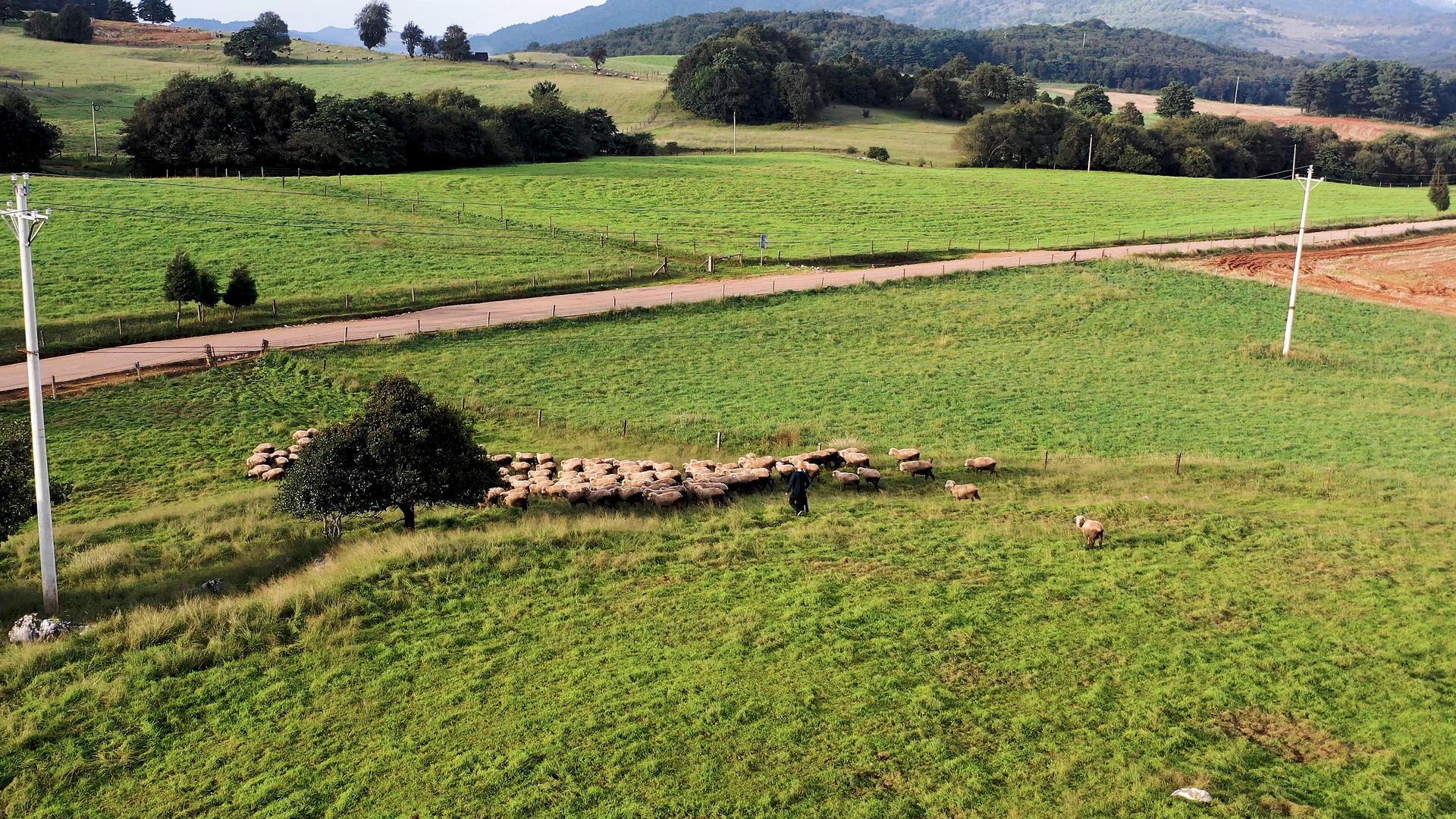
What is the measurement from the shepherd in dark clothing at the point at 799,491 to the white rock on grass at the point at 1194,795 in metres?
13.0

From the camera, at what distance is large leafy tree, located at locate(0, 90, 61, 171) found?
7894 cm

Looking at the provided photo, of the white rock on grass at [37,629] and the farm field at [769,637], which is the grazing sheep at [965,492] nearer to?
the farm field at [769,637]

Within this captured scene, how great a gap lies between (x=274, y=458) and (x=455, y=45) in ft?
500

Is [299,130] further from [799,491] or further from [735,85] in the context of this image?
[799,491]

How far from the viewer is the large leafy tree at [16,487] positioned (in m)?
21.3

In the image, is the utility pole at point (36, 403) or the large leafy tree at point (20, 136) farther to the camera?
the large leafy tree at point (20, 136)

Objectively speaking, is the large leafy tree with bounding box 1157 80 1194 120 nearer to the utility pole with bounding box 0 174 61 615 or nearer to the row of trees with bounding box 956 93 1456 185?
the row of trees with bounding box 956 93 1456 185

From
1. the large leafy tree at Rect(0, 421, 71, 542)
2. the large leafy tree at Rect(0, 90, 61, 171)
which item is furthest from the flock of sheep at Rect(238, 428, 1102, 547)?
the large leafy tree at Rect(0, 90, 61, 171)

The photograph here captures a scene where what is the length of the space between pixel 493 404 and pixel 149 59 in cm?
13198

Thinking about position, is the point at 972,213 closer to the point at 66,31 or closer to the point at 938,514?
the point at 938,514

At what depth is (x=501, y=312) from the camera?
53062 millimetres

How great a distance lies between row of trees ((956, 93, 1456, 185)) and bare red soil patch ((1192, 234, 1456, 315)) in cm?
4368

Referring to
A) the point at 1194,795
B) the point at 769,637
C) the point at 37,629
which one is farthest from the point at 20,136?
the point at 1194,795

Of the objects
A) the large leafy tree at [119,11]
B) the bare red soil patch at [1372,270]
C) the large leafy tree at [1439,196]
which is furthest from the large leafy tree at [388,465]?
the large leafy tree at [119,11]
